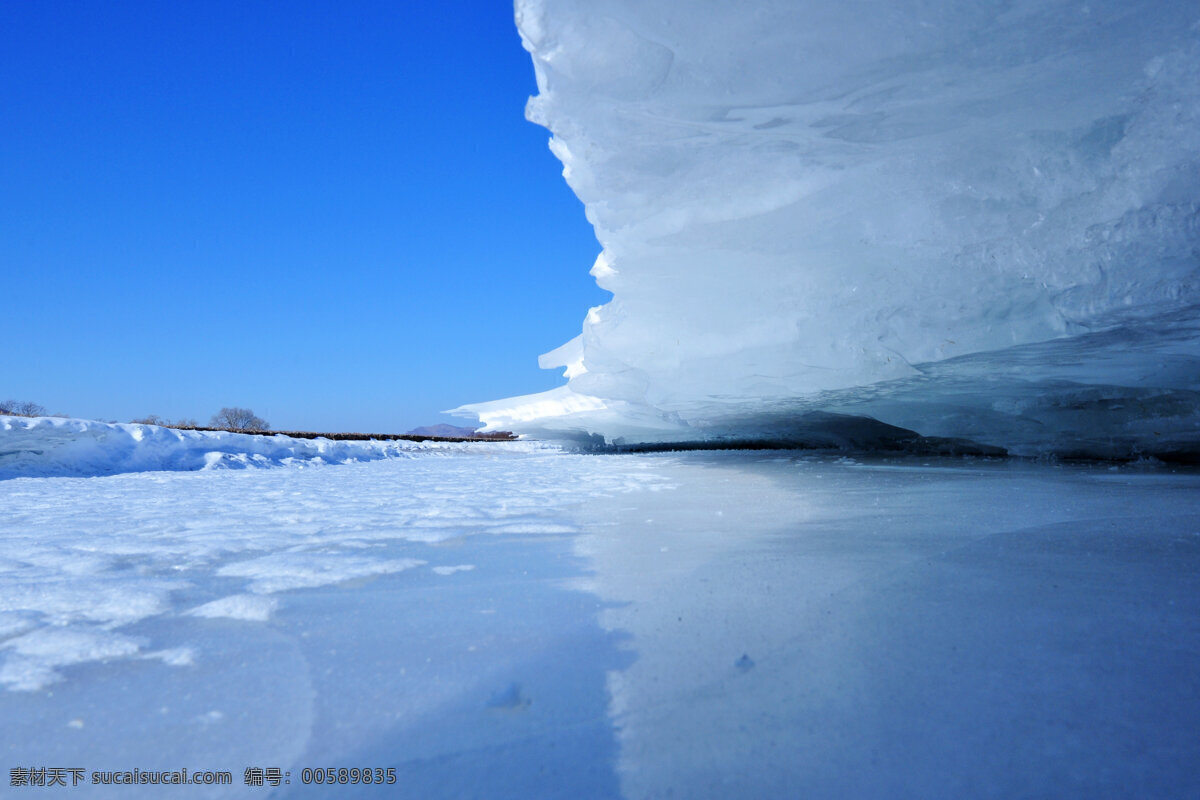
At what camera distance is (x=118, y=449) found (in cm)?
618

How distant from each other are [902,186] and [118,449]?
25.0 ft

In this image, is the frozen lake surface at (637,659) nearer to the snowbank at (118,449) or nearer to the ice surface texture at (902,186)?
the ice surface texture at (902,186)

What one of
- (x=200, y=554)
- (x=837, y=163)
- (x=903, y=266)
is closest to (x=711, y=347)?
(x=903, y=266)

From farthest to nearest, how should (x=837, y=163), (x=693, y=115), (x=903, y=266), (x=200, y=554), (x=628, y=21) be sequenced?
(x=903, y=266), (x=837, y=163), (x=693, y=115), (x=628, y=21), (x=200, y=554)

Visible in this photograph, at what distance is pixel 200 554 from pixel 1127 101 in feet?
10.9

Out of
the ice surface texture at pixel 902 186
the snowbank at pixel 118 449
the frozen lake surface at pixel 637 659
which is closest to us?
the frozen lake surface at pixel 637 659

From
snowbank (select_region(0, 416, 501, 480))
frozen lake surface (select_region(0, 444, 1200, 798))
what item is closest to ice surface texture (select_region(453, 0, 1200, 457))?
frozen lake surface (select_region(0, 444, 1200, 798))

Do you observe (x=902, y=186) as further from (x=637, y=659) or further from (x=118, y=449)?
(x=118, y=449)

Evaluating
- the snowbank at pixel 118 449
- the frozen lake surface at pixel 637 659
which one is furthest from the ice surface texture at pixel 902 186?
the snowbank at pixel 118 449

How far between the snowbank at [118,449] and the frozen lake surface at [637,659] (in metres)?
5.17

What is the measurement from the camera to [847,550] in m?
1.51

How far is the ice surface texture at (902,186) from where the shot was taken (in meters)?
1.87

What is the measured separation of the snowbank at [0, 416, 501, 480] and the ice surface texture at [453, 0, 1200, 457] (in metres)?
5.68

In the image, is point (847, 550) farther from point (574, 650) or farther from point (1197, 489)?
point (1197, 489)
